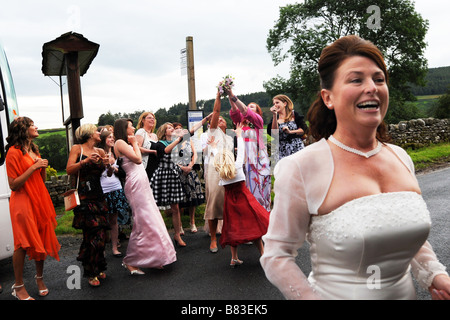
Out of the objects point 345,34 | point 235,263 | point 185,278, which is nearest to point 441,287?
point 185,278

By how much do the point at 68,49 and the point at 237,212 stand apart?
4.19m

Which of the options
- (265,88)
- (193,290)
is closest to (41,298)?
(193,290)

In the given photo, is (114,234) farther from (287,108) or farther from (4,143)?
(287,108)

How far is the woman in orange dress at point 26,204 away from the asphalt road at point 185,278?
0.44m

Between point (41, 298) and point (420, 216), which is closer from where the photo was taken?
point (420, 216)

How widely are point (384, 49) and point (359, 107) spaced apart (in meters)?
33.2

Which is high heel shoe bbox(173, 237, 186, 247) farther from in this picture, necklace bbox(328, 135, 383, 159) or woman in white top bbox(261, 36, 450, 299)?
necklace bbox(328, 135, 383, 159)

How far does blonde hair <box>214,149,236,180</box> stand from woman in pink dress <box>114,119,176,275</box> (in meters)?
1.08

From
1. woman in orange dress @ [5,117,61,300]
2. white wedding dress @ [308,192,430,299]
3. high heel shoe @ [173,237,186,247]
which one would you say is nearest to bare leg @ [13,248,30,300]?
woman in orange dress @ [5,117,61,300]

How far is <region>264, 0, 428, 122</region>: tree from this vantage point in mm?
30469

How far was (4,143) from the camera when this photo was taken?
16.7ft

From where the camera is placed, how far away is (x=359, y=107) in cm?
138

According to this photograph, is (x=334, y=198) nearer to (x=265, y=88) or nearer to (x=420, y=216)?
(x=420, y=216)

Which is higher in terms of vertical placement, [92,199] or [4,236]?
[92,199]
